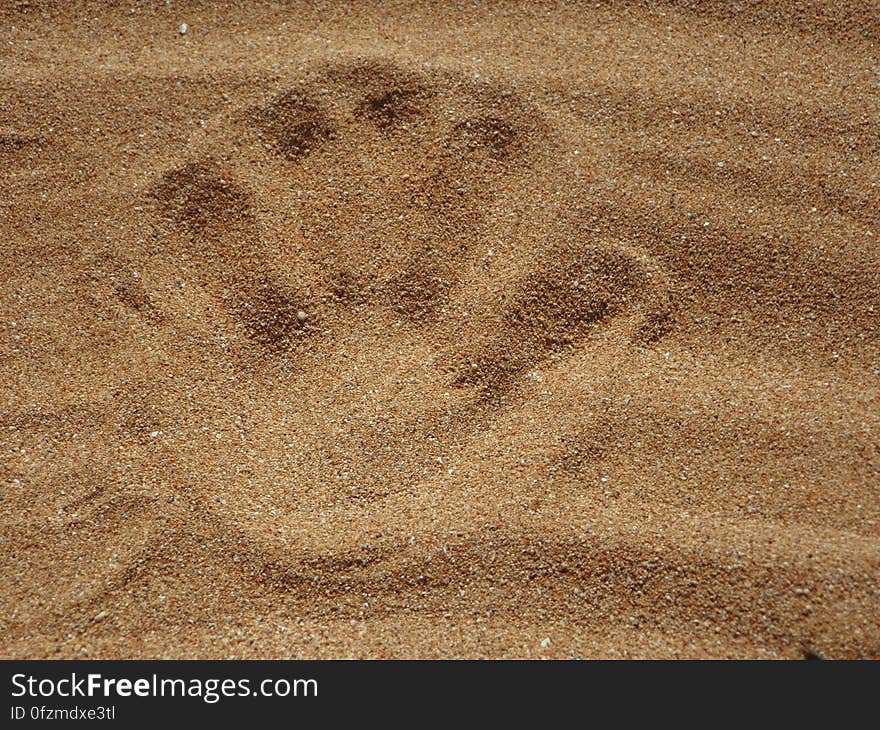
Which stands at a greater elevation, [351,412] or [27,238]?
[27,238]

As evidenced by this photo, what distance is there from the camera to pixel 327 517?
1.81m

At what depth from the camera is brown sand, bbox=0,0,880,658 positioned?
1727 mm

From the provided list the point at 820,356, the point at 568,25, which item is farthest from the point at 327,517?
the point at 568,25

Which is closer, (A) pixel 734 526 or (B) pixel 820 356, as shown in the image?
(A) pixel 734 526

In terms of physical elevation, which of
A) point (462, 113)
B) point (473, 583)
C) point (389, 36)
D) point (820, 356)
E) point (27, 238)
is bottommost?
point (473, 583)

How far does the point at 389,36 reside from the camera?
2213 millimetres

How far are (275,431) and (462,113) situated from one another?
1013mm

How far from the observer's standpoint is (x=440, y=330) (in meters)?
1.98

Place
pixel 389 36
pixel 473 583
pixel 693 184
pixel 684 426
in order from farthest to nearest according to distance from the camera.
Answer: pixel 389 36 < pixel 693 184 < pixel 684 426 < pixel 473 583

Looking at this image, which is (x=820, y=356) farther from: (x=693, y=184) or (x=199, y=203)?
(x=199, y=203)

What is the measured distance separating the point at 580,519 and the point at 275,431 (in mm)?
785

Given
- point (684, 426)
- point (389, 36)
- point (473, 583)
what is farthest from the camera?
point (389, 36)

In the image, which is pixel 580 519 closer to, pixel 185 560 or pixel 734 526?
pixel 734 526

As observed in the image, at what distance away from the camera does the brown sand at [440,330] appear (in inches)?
68.0
